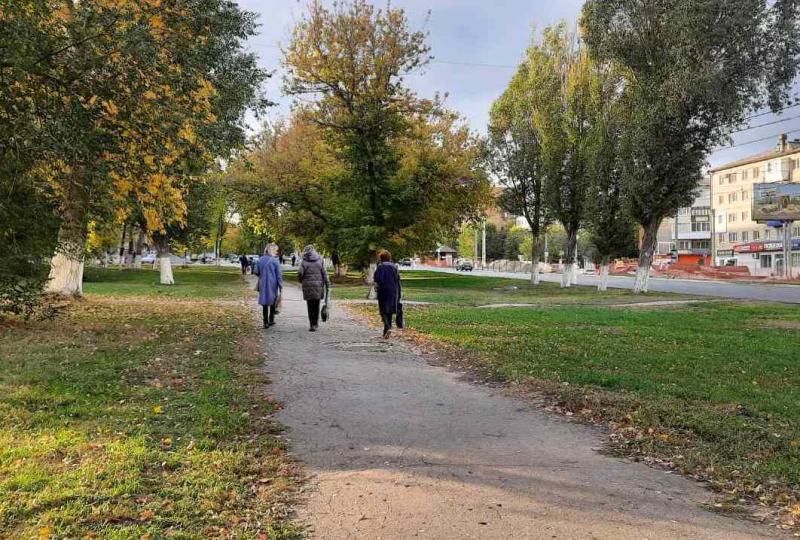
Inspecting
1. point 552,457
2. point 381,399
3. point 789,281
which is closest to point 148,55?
point 381,399

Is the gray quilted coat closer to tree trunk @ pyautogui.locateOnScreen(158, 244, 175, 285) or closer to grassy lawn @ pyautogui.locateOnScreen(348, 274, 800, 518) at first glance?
grassy lawn @ pyautogui.locateOnScreen(348, 274, 800, 518)

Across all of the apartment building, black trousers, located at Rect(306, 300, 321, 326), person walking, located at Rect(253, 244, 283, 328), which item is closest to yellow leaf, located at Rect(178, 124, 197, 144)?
person walking, located at Rect(253, 244, 283, 328)

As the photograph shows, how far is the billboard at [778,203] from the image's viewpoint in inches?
2050

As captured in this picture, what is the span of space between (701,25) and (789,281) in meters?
31.1

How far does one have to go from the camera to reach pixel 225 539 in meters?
3.34

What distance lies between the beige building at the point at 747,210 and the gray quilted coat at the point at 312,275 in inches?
2700

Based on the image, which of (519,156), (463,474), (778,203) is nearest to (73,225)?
(463,474)

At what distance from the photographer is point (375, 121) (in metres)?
26.4

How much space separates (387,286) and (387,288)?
0.04 metres

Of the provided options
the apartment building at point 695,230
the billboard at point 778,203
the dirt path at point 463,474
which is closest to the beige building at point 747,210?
the apartment building at point 695,230

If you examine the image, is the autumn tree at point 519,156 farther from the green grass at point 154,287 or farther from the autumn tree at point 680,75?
the green grass at point 154,287

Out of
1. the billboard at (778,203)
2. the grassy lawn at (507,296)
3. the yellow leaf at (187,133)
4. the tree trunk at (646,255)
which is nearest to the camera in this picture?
the yellow leaf at (187,133)

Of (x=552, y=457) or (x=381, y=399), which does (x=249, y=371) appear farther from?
(x=552, y=457)

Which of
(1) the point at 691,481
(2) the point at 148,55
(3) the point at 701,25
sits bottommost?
(1) the point at 691,481
